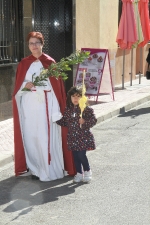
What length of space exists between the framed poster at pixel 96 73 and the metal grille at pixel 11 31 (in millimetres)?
1954

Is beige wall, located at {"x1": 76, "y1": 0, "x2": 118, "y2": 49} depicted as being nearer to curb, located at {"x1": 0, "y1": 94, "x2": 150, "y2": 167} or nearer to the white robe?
curb, located at {"x1": 0, "y1": 94, "x2": 150, "y2": 167}

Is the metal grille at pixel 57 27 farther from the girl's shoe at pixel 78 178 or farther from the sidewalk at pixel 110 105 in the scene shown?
the girl's shoe at pixel 78 178

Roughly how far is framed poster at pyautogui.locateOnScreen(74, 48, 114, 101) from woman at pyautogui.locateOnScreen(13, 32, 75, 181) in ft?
20.9

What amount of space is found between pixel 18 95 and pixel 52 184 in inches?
48.1

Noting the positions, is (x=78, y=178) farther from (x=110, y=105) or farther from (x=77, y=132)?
(x=110, y=105)

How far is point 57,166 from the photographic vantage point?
770 centimetres

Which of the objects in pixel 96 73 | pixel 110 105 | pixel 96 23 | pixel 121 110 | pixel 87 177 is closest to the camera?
pixel 87 177

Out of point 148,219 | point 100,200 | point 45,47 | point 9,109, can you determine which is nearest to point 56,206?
point 100,200

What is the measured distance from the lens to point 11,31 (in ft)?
41.1

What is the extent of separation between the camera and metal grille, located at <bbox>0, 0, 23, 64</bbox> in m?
12.2

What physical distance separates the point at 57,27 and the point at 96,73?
1.80 metres

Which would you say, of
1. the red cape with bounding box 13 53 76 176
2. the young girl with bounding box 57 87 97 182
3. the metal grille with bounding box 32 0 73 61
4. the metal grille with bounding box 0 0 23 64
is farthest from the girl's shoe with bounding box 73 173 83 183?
the metal grille with bounding box 32 0 73 61

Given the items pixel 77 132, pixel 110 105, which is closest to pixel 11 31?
pixel 110 105

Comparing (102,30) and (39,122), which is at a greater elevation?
→ (102,30)
